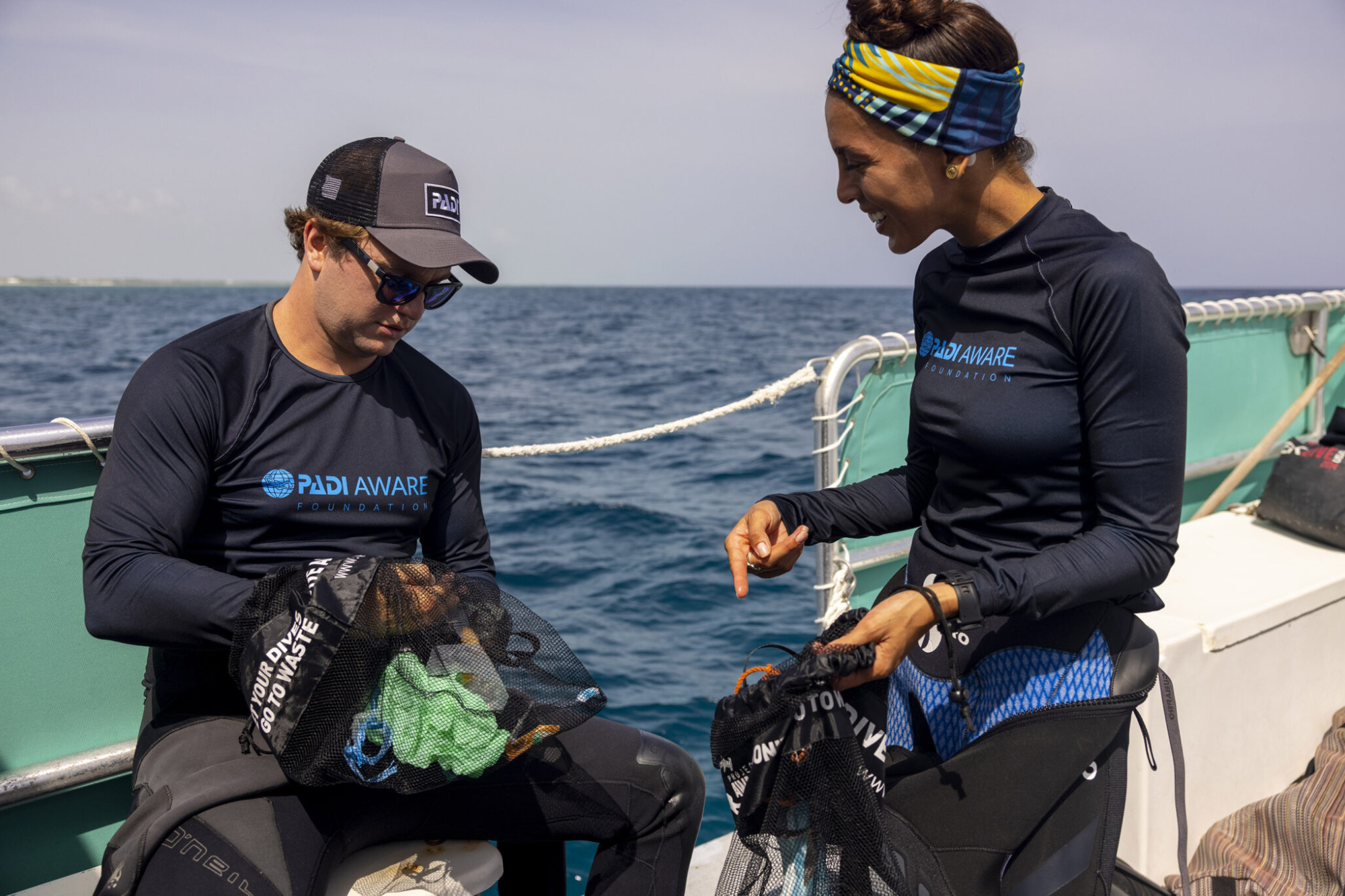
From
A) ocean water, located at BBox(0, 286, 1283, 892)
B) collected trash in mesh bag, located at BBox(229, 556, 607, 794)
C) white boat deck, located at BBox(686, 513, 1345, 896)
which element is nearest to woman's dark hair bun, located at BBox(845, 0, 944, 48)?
collected trash in mesh bag, located at BBox(229, 556, 607, 794)

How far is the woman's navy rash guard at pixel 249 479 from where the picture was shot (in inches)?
66.2

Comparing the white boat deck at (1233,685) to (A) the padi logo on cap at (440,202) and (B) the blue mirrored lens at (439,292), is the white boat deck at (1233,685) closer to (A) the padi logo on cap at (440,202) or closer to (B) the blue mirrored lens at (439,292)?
(B) the blue mirrored lens at (439,292)

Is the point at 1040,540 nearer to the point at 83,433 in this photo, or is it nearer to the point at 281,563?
the point at 281,563

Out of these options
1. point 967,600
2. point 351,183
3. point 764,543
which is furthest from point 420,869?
point 351,183

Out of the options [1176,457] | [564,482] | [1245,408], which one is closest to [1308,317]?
[1245,408]

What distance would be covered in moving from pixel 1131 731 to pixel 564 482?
894 cm

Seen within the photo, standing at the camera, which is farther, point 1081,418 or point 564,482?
point 564,482

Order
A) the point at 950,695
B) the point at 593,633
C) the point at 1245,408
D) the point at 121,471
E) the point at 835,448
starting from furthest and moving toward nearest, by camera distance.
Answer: the point at 593,633 → the point at 1245,408 → the point at 835,448 → the point at 121,471 → the point at 950,695

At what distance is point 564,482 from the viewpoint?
1116 cm

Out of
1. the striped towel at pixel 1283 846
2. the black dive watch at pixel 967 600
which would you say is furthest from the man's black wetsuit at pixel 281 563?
the striped towel at pixel 1283 846

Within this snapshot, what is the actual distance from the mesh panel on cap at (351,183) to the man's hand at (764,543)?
920 millimetres

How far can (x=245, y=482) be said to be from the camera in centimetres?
188

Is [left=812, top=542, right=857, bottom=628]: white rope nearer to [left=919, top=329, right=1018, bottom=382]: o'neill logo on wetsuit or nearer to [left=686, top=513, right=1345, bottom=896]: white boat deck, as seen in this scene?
[left=686, top=513, right=1345, bottom=896]: white boat deck

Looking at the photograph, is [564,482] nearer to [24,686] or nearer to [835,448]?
[835,448]
